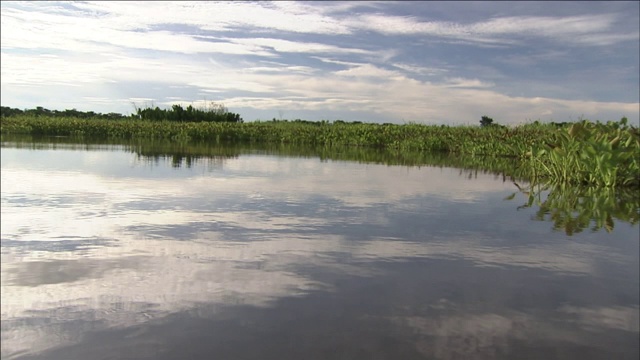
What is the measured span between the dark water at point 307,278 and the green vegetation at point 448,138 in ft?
8.71

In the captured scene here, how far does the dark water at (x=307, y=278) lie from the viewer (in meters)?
2.18

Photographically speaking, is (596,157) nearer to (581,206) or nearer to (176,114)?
(581,206)

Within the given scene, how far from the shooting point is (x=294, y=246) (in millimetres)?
3787

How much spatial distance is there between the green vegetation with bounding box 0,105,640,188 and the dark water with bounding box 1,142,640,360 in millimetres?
2655

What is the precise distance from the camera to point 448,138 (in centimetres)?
2086

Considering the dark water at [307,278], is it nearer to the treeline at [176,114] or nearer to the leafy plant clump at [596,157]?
the leafy plant clump at [596,157]

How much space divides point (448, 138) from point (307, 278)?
18715mm

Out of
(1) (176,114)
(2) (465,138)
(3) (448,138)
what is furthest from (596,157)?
(1) (176,114)

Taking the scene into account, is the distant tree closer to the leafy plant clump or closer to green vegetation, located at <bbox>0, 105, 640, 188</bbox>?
green vegetation, located at <bbox>0, 105, 640, 188</bbox>

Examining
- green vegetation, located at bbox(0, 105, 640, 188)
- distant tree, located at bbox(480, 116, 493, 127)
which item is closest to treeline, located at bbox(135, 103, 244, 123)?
green vegetation, located at bbox(0, 105, 640, 188)

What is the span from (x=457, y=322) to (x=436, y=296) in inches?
13.8

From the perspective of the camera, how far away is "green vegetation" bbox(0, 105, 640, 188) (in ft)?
27.1

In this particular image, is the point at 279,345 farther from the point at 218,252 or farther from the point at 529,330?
the point at 218,252

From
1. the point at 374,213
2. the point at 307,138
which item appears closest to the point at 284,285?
the point at 374,213
